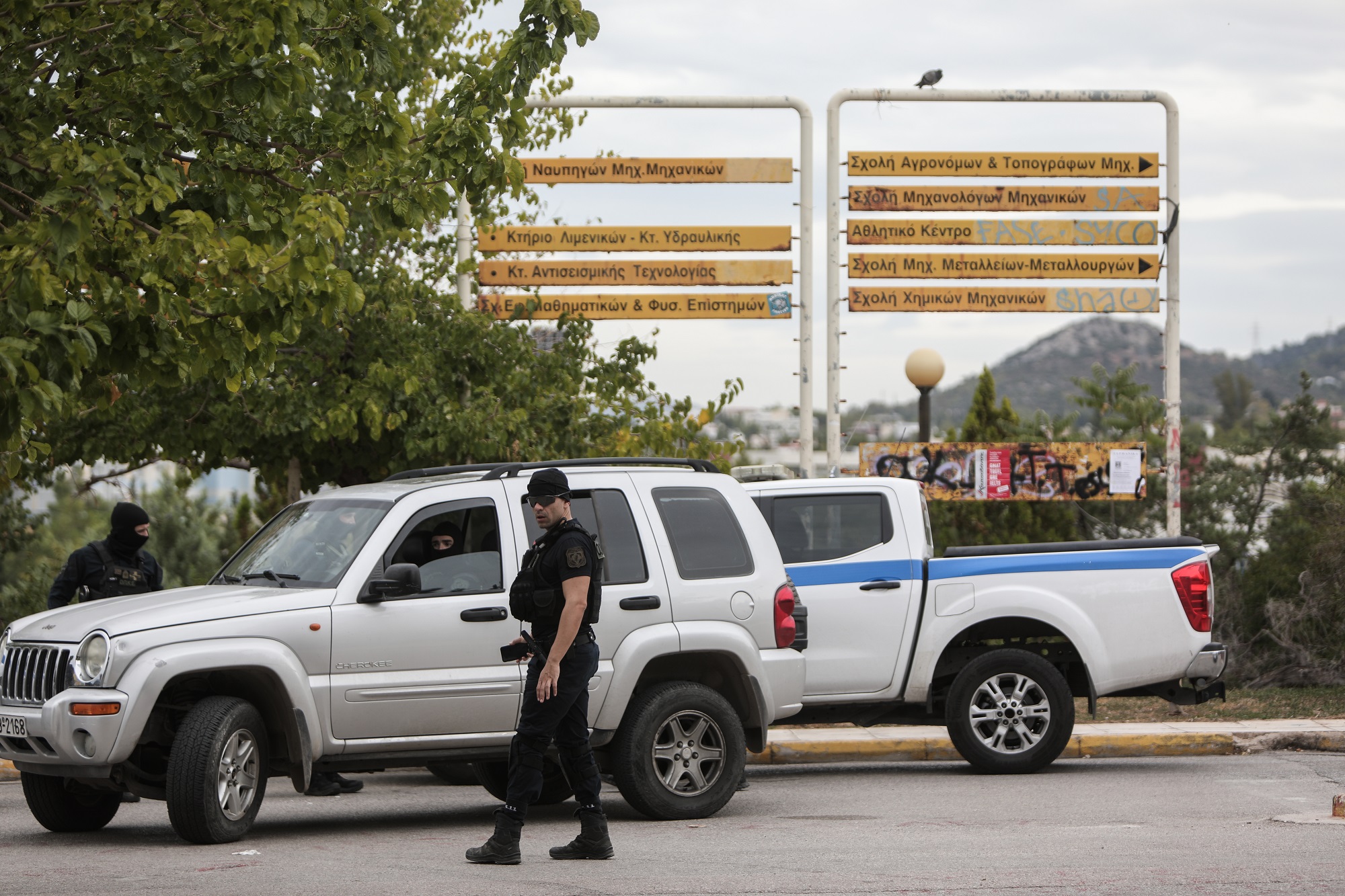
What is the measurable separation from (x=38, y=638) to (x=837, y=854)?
405cm

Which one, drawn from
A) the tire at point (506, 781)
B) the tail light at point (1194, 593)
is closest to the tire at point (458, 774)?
the tire at point (506, 781)

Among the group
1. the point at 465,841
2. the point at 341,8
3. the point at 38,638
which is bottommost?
the point at 465,841

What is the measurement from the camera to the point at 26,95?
315 inches

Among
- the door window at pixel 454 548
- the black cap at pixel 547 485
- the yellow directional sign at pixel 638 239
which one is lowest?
the door window at pixel 454 548

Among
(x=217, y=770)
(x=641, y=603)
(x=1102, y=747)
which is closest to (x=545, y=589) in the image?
(x=641, y=603)

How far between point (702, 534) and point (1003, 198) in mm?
8819

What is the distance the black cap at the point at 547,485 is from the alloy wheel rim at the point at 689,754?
1934mm

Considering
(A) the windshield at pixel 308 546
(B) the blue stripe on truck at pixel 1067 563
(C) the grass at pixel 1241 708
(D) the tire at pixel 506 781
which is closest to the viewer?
(A) the windshield at pixel 308 546

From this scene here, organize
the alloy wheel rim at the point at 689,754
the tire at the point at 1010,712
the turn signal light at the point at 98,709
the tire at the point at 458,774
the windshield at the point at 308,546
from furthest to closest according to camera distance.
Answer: the tire at the point at 458,774
the tire at the point at 1010,712
the alloy wheel rim at the point at 689,754
the windshield at the point at 308,546
the turn signal light at the point at 98,709

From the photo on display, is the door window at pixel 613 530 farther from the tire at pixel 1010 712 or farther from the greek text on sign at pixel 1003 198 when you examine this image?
the greek text on sign at pixel 1003 198

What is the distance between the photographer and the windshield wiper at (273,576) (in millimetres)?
8477

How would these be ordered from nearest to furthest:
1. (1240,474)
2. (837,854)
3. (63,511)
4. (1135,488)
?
(837,854) < (1135,488) < (1240,474) < (63,511)

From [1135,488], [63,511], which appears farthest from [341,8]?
[63,511]

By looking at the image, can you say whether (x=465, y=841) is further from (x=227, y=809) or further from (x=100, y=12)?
(x=100, y=12)
